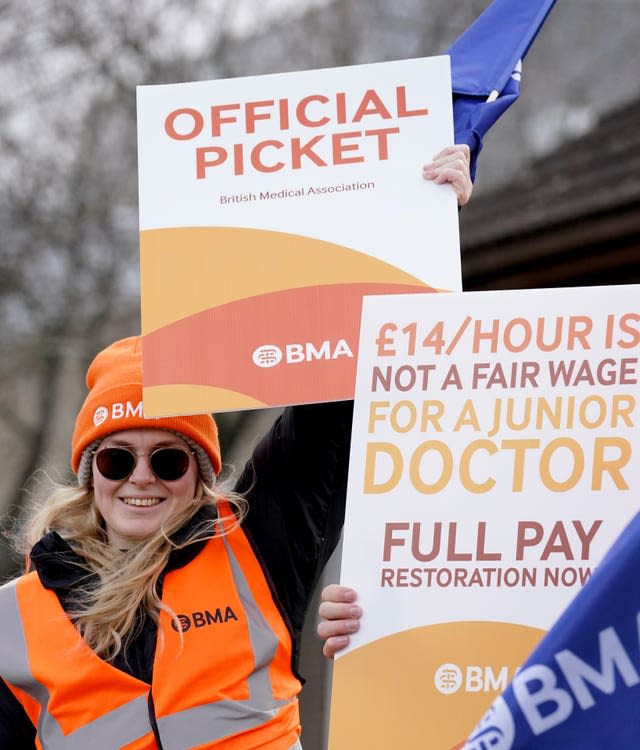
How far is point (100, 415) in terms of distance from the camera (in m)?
2.45

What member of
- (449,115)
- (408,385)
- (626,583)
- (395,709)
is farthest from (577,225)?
(626,583)

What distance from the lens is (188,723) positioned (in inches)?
85.2

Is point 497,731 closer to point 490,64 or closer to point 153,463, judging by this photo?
point 153,463

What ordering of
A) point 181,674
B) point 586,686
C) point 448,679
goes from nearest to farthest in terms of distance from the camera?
1. point 586,686
2. point 448,679
3. point 181,674

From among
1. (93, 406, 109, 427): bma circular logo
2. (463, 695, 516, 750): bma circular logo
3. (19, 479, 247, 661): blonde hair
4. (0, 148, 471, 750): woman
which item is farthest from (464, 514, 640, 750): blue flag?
(93, 406, 109, 427): bma circular logo

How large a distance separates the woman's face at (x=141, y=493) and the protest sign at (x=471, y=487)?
65 centimetres

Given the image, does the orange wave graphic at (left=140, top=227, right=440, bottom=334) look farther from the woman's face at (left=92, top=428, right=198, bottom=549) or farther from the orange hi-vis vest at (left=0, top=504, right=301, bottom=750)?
the orange hi-vis vest at (left=0, top=504, right=301, bottom=750)

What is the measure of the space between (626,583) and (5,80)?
4.78m

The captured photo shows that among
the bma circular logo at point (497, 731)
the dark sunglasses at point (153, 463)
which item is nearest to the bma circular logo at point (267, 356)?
the dark sunglasses at point (153, 463)

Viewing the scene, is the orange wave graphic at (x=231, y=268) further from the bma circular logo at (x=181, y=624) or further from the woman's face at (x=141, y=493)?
the bma circular logo at (x=181, y=624)

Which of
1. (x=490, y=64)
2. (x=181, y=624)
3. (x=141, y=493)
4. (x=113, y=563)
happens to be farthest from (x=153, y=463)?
(x=490, y=64)

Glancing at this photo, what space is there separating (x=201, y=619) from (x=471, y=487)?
0.70 m

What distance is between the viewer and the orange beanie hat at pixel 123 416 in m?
2.41

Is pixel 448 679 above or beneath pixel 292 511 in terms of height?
beneath
